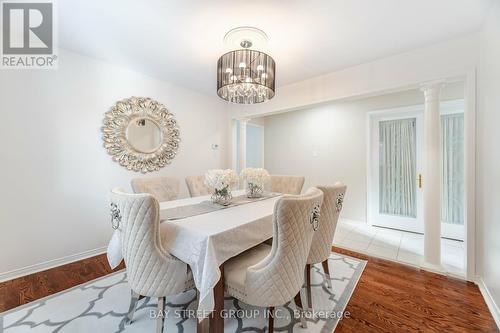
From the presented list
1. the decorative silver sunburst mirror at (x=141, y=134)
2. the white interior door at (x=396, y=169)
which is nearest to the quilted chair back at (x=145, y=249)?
the decorative silver sunburst mirror at (x=141, y=134)

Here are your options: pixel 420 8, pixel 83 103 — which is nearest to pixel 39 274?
pixel 83 103

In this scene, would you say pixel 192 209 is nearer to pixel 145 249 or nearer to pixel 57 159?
pixel 145 249

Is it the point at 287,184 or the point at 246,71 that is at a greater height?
the point at 246,71

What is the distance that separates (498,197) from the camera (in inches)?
59.2

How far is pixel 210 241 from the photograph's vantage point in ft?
3.76

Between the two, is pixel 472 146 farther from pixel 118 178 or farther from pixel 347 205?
pixel 118 178

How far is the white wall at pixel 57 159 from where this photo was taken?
80.4 inches

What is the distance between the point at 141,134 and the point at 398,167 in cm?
417

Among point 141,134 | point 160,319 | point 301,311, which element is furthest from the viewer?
point 141,134

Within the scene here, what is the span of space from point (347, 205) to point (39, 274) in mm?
4457

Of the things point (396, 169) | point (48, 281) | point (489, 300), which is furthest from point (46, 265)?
point (396, 169)

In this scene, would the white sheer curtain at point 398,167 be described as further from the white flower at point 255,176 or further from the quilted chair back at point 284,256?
the quilted chair back at point 284,256

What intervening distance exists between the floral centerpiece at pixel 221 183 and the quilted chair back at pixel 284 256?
2.77ft

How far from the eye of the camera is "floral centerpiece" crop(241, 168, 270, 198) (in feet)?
7.33
